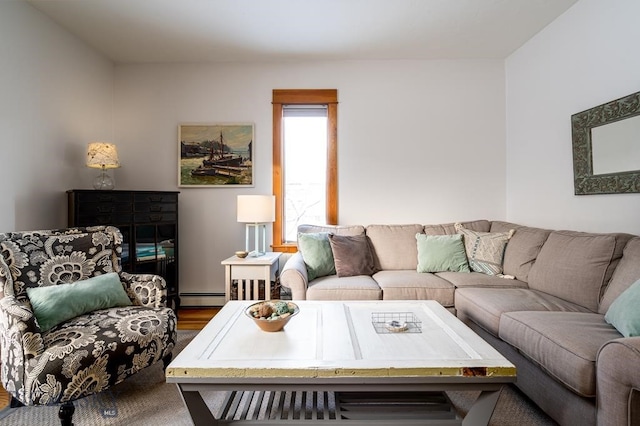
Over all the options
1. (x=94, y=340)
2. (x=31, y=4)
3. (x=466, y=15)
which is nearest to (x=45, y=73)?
(x=31, y=4)

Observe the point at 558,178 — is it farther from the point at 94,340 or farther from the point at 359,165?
the point at 94,340

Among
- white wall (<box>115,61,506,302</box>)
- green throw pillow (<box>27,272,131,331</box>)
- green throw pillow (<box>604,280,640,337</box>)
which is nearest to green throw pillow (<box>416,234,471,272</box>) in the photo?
white wall (<box>115,61,506,302</box>)

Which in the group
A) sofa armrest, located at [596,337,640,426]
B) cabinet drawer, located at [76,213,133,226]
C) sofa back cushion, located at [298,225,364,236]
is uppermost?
cabinet drawer, located at [76,213,133,226]

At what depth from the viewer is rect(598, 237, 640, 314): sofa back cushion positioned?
1.73 meters

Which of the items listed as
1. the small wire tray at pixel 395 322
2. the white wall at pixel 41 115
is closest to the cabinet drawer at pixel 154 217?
the white wall at pixel 41 115

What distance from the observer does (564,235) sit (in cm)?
228

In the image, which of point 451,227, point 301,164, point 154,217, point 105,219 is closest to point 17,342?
point 105,219

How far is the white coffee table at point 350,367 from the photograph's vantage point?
1201 millimetres

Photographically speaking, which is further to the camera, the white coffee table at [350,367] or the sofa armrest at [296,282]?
the sofa armrest at [296,282]

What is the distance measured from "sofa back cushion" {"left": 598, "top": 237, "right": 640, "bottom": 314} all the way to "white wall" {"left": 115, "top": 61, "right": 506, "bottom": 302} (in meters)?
1.59

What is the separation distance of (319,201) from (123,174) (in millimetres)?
2196

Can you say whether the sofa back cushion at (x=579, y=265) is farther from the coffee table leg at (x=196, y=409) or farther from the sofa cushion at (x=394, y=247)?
the coffee table leg at (x=196, y=409)

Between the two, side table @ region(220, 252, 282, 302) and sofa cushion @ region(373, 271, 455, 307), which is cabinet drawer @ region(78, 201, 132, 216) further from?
sofa cushion @ region(373, 271, 455, 307)

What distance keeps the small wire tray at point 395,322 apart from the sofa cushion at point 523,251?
1303 mm
